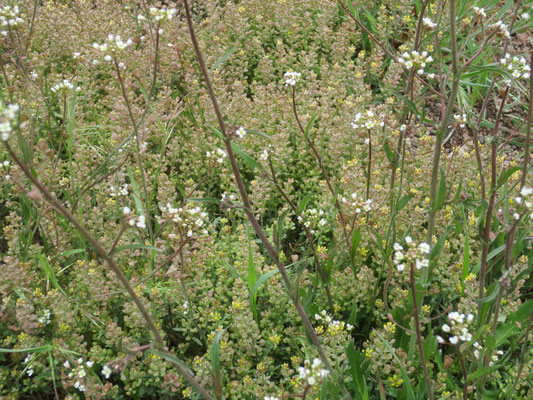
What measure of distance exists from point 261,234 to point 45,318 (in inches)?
52.1

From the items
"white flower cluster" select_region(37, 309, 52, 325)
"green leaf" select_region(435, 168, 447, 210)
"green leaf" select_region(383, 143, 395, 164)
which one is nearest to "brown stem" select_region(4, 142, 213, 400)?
"white flower cluster" select_region(37, 309, 52, 325)

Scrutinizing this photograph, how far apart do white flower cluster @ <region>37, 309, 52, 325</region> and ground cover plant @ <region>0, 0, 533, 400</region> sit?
0.01 meters

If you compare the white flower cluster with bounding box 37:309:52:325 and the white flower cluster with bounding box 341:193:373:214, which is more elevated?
the white flower cluster with bounding box 37:309:52:325

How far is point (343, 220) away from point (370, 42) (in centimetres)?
244

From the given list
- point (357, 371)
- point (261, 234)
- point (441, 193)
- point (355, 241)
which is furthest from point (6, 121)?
point (355, 241)

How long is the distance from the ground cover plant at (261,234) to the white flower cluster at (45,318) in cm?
1

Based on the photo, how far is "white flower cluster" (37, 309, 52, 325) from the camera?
2560 mm

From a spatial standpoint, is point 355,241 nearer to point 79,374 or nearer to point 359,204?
point 359,204

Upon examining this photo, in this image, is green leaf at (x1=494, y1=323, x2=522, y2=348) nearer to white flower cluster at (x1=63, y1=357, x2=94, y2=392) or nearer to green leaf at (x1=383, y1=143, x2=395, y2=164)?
green leaf at (x1=383, y1=143, x2=395, y2=164)

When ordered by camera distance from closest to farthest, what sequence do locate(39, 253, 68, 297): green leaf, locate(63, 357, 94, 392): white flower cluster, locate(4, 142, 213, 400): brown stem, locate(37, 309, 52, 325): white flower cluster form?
locate(4, 142, 213, 400): brown stem < locate(63, 357, 94, 392): white flower cluster < locate(37, 309, 52, 325): white flower cluster < locate(39, 253, 68, 297): green leaf

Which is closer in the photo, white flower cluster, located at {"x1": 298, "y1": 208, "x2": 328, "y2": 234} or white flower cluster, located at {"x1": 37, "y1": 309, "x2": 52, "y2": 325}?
white flower cluster, located at {"x1": 37, "y1": 309, "x2": 52, "y2": 325}

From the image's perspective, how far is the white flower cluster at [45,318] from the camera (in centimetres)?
256

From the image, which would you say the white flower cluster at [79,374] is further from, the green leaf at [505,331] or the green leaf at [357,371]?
the green leaf at [505,331]

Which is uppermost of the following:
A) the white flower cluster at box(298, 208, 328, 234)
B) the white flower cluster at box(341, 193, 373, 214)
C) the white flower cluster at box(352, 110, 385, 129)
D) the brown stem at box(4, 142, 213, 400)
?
the brown stem at box(4, 142, 213, 400)
